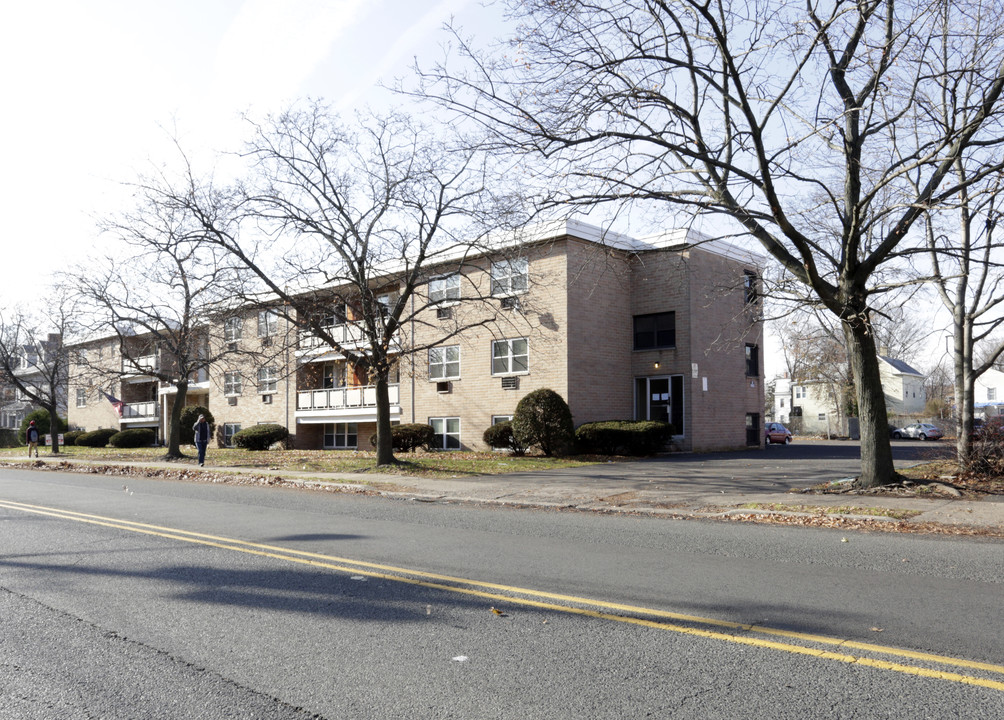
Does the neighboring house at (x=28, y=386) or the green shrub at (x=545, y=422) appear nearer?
the green shrub at (x=545, y=422)

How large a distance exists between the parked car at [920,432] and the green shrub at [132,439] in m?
50.2

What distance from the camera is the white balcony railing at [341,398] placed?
33.2 m

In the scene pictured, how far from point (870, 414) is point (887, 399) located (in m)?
62.2

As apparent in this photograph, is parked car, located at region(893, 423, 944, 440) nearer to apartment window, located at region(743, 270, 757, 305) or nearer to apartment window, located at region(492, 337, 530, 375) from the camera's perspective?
apartment window, located at region(492, 337, 530, 375)

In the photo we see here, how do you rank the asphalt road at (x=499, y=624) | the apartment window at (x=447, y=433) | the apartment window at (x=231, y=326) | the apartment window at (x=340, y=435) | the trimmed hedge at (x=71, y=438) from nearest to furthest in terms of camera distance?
the asphalt road at (x=499, y=624)
the apartment window at (x=231, y=326)
the apartment window at (x=447, y=433)
the apartment window at (x=340, y=435)
the trimmed hedge at (x=71, y=438)

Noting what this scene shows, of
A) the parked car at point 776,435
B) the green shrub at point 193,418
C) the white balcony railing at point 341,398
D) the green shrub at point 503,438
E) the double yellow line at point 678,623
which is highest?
the white balcony railing at point 341,398

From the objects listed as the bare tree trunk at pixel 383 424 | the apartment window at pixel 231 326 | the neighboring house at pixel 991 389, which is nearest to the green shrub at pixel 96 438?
the apartment window at pixel 231 326

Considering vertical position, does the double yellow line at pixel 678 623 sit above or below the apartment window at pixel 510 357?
below

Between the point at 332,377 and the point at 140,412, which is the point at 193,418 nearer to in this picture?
the point at 332,377

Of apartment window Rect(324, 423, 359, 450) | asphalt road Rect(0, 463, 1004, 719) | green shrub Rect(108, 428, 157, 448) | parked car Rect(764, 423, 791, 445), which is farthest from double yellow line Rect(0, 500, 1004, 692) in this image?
green shrub Rect(108, 428, 157, 448)

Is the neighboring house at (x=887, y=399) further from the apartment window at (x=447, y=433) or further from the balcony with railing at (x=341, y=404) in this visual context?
the apartment window at (x=447, y=433)

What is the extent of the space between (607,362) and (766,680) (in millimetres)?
24261

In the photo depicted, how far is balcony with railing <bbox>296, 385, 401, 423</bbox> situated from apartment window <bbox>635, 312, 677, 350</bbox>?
1027cm

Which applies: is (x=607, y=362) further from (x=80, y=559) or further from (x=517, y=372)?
(x=80, y=559)
